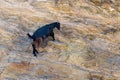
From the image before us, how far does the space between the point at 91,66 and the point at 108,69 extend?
0.63 m

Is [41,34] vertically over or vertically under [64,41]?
over

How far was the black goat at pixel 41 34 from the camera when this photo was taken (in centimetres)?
1129

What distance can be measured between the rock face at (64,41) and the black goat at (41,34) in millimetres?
242

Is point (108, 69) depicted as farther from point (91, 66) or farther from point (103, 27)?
point (103, 27)

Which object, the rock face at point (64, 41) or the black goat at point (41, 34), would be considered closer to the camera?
the rock face at point (64, 41)

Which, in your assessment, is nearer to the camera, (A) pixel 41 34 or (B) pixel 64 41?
(A) pixel 41 34

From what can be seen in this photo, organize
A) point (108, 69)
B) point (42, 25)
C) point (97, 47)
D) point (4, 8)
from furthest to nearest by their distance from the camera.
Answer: point (4, 8), point (42, 25), point (97, 47), point (108, 69)

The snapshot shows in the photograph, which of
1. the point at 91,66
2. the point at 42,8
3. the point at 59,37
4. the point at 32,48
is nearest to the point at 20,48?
the point at 32,48

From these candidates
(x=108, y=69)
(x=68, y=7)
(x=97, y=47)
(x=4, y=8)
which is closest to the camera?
(x=108, y=69)

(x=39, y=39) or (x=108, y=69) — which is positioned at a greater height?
(x=39, y=39)

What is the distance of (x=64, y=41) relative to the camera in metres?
12.0

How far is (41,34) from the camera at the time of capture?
1155cm

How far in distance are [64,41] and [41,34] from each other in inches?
42.2

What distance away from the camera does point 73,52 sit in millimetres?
11453
